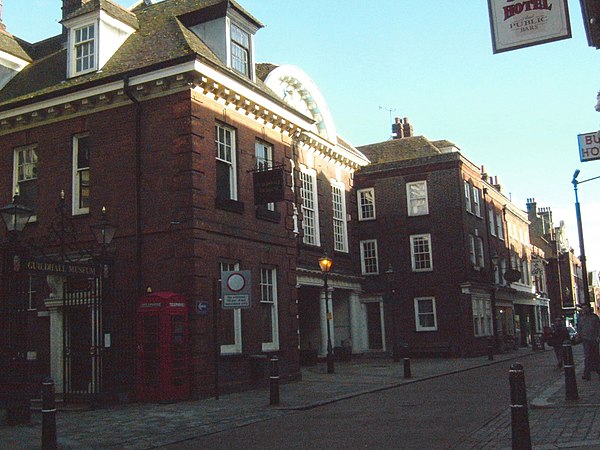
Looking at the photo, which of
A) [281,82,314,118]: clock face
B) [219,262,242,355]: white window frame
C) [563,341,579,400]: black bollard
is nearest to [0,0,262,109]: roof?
[219,262,242,355]: white window frame

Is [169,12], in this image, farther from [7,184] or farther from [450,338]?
[450,338]

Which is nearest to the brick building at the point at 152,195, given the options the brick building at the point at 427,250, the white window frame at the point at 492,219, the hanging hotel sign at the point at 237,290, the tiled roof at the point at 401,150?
the hanging hotel sign at the point at 237,290

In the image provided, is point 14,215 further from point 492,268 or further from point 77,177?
point 492,268

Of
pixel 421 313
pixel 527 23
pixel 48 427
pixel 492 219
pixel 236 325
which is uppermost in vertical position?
pixel 492 219

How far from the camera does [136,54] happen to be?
18438 mm

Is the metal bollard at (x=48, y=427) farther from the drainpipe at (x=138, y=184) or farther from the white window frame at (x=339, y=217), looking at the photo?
the white window frame at (x=339, y=217)

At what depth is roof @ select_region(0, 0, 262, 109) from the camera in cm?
1759

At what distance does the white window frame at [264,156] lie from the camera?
65.6 feet

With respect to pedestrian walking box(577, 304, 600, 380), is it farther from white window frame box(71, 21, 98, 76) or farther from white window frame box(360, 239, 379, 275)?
white window frame box(360, 239, 379, 275)

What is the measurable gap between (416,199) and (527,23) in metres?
28.9

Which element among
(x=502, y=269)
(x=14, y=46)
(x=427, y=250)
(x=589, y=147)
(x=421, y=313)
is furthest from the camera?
(x=502, y=269)

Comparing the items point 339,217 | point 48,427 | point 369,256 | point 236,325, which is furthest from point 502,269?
point 48,427

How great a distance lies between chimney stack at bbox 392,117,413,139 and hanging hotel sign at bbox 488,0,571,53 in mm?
35139

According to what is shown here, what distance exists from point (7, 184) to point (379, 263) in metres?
21.4
